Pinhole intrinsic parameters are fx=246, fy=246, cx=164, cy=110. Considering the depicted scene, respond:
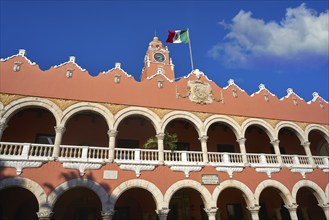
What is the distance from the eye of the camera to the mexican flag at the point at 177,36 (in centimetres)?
1983

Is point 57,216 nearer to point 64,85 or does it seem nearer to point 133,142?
point 133,142

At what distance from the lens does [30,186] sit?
439 inches

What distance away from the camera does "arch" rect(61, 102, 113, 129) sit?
1305cm

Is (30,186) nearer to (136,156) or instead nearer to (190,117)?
(136,156)

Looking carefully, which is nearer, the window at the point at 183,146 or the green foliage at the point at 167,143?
the green foliage at the point at 167,143

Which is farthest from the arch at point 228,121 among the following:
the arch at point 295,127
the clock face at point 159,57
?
the clock face at point 159,57

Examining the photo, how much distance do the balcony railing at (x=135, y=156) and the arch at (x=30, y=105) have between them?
1.51 metres

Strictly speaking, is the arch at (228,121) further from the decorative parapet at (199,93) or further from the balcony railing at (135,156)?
the balcony railing at (135,156)

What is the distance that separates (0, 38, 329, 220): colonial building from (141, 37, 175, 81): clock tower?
13.6 meters

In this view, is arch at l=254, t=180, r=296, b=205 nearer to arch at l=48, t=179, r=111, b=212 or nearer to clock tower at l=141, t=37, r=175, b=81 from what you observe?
arch at l=48, t=179, r=111, b=212

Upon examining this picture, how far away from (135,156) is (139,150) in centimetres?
44

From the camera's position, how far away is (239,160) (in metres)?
15.7

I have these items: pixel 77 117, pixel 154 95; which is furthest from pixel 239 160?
pixel 77 117

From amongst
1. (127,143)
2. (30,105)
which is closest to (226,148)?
(127,143)
